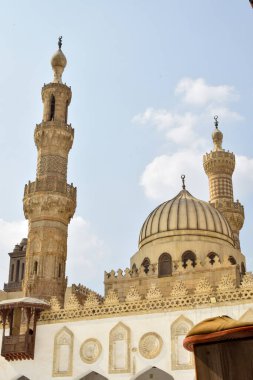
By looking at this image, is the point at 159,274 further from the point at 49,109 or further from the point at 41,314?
the point at 49,109

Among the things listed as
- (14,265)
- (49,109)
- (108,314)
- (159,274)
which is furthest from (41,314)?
(14,265)

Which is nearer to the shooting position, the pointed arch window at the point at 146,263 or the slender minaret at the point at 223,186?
the pointed arch window at the point at 146,263

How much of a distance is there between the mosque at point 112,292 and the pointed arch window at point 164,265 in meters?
0.05

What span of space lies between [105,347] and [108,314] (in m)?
1.18

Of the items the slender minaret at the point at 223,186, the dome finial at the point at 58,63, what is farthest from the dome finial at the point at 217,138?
the dome finial at the point at 58,63

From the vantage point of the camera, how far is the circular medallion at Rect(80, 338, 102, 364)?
17.6 metres

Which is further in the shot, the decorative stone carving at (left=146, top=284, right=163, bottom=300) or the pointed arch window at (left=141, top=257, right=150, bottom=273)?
the pointed arch window at (left=141, top=257, right=150, bottom=273)

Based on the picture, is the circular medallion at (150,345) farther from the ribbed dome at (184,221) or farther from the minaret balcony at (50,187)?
the minaret balcony at (50,187)

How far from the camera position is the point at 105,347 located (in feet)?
57.6

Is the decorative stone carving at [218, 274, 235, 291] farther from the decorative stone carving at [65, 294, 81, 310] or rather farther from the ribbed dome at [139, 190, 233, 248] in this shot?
the ribbed dome at [139, 190, 233, 248]

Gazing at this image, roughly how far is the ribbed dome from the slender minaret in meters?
6.27

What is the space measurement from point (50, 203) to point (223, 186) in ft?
44.0

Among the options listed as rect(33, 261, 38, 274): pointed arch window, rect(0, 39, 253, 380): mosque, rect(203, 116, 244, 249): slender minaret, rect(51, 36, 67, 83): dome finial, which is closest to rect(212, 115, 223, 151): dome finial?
rect(203, 116, 244, 249): slender minaret

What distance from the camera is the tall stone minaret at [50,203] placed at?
2225 cm
